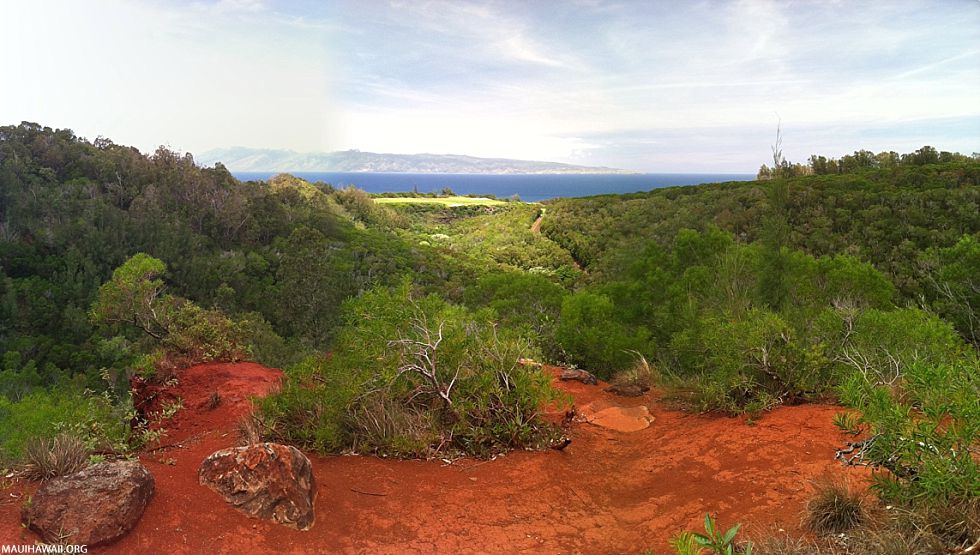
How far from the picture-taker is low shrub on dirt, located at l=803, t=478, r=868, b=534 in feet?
11.1

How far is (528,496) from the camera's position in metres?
4.75

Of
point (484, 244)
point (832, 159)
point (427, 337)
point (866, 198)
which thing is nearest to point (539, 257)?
point (484, 244)

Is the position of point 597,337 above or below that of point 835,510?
below

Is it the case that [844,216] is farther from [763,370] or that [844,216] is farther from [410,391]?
[410,391]

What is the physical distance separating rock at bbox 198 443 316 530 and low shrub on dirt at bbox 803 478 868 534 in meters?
3.44

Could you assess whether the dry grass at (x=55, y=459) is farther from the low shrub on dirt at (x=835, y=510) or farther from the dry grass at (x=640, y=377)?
the dry grass at (x=640, y=377)

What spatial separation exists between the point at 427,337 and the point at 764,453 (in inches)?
135

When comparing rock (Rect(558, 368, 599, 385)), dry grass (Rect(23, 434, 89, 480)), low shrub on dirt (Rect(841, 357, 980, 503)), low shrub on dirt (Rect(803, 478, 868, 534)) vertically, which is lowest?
rock (Rect(558, 368, 599, 385))

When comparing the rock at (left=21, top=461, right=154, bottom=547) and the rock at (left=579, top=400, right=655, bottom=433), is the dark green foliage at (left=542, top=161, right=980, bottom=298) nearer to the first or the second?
the rock at (left=579, top=400, right=655, bottom=433)

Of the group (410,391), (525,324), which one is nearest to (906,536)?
(410,391)

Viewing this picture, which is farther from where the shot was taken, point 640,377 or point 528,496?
point 640,377

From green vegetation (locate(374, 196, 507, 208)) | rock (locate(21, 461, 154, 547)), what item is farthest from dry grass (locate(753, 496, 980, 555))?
green vegetation (locate(374, 196, 507, 208))

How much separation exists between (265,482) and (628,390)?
18.7 feet

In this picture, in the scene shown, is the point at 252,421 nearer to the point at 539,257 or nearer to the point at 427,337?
the point at 427,337
